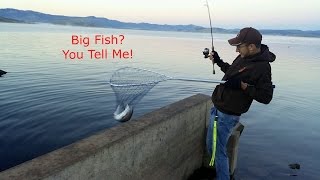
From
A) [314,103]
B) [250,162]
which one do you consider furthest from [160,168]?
[314,103]

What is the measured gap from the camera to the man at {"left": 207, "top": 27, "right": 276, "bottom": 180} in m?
6.06

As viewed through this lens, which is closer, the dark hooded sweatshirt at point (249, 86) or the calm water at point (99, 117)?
the dark hooded sweatshirt at point (249, 86)

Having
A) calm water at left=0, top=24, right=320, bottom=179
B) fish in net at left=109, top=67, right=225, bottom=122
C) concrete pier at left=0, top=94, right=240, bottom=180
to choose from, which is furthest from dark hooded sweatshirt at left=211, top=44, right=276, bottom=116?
calm water at left=0, top=24, right=320, bottom=179

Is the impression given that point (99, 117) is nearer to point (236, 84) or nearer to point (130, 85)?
point (130, 85)

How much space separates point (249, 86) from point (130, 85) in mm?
2142

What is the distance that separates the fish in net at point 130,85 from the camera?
6910 millimetres

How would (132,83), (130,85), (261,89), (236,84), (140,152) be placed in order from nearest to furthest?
(261,89)
(236,84)
(140,152)
(130,85)
(132,83)

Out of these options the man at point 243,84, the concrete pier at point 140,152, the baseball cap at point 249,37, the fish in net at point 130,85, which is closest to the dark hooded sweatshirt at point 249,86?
the man at point 243,84

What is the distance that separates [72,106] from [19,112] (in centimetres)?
248

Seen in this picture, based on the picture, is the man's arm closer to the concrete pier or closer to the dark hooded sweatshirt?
the dark hooded sweatshirt

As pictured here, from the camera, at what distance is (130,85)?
6.76 m

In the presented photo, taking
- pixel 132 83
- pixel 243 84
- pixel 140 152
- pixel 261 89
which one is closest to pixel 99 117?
pixel 132 83

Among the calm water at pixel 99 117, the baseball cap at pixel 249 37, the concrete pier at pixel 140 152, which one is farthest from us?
the calm water at pixel 99 117

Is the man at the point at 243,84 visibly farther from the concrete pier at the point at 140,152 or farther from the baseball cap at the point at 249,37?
the concrete pier at the point at 140,152
